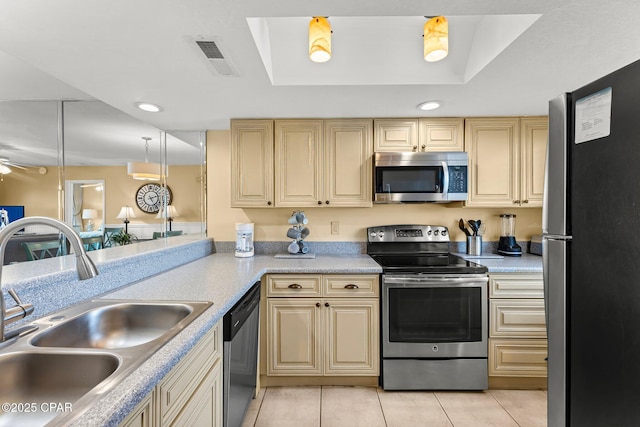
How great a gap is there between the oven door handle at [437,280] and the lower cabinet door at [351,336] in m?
0.26

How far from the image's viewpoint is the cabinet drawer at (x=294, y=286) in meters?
2.23

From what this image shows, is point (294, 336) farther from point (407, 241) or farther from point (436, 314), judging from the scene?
point (407, 241)

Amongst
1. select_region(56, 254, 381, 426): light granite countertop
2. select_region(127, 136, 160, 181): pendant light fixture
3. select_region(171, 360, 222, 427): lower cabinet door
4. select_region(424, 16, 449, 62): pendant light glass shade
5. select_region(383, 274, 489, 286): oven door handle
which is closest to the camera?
select_region(56, 254, 381, 426): light granite countertop

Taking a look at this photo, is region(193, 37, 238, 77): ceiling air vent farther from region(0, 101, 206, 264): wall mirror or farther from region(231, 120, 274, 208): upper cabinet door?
region(0, 101, 206, 264): wall mirror

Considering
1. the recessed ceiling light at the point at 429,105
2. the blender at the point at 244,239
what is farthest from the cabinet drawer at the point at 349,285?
the recessed ceiling light at the point at 429,105

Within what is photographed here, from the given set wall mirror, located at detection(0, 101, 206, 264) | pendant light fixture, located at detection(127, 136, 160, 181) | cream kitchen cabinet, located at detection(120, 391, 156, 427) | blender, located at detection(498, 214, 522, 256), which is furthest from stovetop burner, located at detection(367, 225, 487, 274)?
pendant light fixture, located at detection(127, 136, 160, 181)

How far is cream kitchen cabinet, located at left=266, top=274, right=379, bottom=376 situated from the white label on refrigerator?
156 centimetres

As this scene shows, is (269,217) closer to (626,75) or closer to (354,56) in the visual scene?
(354,56)

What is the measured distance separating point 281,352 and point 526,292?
186 centimetres

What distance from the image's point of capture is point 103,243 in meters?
3.61

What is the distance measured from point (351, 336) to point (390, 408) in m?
0.51

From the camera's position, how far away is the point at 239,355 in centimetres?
160

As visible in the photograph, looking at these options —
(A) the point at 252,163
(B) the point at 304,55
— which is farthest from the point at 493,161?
(A) the point at 252,163

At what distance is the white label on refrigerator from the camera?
810 millimetres
